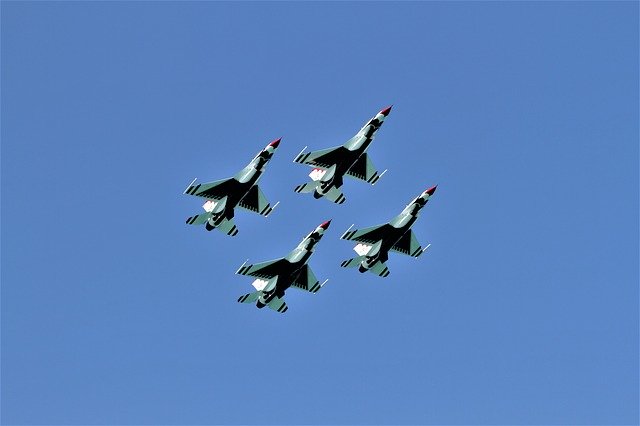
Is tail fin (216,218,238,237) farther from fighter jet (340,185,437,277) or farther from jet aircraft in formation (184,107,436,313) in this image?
fighter jet (340,185,437,277)

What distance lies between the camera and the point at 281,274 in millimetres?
122812

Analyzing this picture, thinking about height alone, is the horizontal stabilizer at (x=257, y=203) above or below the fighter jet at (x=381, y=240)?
above

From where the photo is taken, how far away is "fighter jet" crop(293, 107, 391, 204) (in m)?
124

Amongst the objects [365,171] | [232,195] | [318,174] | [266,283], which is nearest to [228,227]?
[232,195]

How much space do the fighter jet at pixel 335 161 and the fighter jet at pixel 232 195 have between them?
4.02 metres

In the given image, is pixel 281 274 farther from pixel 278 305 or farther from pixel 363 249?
pixel 363 249

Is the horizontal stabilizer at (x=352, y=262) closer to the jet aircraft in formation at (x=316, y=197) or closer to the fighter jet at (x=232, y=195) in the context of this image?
the jet aircraft in formation at (x=316, y=197)

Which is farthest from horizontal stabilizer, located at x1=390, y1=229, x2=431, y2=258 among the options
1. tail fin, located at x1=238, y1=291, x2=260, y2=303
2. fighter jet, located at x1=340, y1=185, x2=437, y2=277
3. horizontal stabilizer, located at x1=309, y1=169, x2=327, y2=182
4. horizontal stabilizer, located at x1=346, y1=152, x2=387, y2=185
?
tail fin, located at x1=238, y1=291, x2=260, y2=303

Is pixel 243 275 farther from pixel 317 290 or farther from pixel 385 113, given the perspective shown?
pixel 385 113

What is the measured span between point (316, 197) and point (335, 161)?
142 inches

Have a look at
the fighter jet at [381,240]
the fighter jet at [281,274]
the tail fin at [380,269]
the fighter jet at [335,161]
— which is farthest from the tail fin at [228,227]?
the tail fin at [380,269]

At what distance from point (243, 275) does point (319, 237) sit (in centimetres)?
766

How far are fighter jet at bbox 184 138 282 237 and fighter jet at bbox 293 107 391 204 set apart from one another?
4017mm

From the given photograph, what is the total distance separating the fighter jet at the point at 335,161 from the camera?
12419 centimetres
